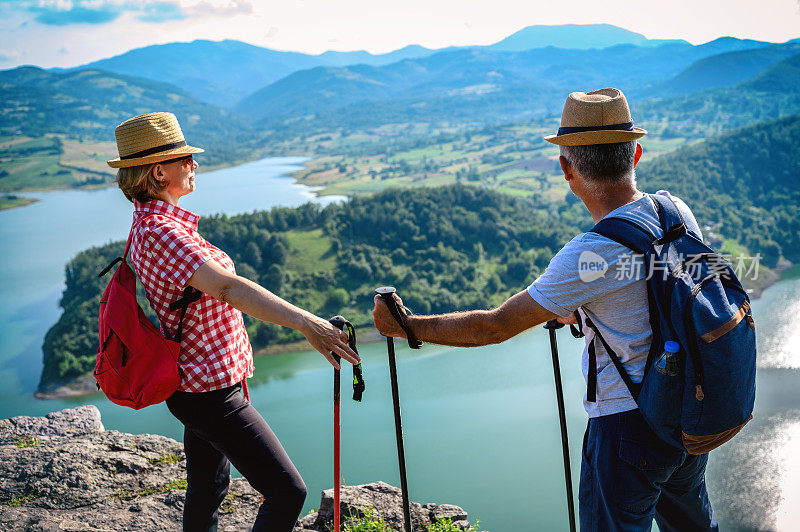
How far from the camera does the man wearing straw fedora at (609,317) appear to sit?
164 cm

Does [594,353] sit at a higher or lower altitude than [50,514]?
higher

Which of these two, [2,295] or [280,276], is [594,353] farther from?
[2,295]

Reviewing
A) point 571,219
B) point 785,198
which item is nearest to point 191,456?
point 571,219

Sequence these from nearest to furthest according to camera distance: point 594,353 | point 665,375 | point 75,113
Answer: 1. point 665,375
2. point 594,353
3. point 75,113

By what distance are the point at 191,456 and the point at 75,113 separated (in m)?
128

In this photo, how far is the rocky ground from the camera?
3215 mm

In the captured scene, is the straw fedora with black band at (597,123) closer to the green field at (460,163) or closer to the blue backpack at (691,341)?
the blue backpack at (691,341)

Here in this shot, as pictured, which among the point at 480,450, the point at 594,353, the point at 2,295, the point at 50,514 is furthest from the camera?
the point at 2,295

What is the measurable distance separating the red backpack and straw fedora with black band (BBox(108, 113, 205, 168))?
12.2 inches

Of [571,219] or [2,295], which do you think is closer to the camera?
[2,295]

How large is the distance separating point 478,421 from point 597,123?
2229 centimetres

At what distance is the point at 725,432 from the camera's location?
159 cm

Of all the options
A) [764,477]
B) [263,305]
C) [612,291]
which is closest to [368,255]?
[764,477]

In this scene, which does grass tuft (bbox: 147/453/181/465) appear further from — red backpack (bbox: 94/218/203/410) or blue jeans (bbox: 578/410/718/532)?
blue jeans (bbox: 578/410/718/532)
